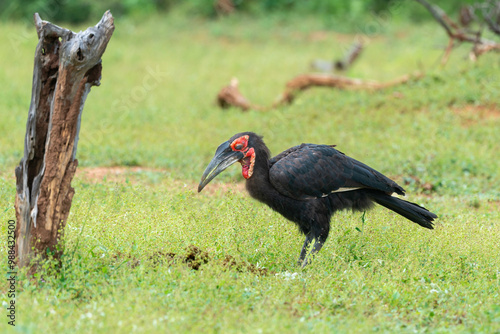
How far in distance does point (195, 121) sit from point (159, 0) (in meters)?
12.5

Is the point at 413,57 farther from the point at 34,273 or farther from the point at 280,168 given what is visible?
the point at 34,273

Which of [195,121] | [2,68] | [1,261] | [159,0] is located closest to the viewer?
[1,261]

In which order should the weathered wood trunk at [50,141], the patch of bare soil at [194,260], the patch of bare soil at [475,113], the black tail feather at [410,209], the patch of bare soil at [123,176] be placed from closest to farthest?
the weathered wood trunk at [50,141], the patch of bare soil at [194,260], the black tail feather at [410,209], the patch of bare soil at [123,176], the patch of bare soil at [475,113]

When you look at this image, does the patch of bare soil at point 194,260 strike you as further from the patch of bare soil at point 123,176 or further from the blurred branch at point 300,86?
the blurred branch at point 300,86

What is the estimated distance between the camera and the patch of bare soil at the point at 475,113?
33.1 feet

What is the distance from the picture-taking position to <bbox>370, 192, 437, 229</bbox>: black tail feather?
520 centimetres

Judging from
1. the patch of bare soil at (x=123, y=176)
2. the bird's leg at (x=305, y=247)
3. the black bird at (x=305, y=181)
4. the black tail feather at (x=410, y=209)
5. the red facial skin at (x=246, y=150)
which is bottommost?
the patch of bare soil at (x=123, y=176)

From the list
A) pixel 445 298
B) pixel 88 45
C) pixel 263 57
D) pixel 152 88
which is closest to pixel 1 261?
pixel 88 45

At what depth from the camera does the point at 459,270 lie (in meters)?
4.77

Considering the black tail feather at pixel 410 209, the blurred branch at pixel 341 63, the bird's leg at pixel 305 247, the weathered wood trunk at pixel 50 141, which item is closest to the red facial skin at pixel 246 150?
the bird's leg at pixel 305 247

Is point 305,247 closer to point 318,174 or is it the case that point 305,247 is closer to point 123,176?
point 318,174

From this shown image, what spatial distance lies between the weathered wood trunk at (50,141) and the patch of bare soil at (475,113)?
7.60 m

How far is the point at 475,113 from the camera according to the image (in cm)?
1031

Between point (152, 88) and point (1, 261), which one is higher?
point (1, 261)
